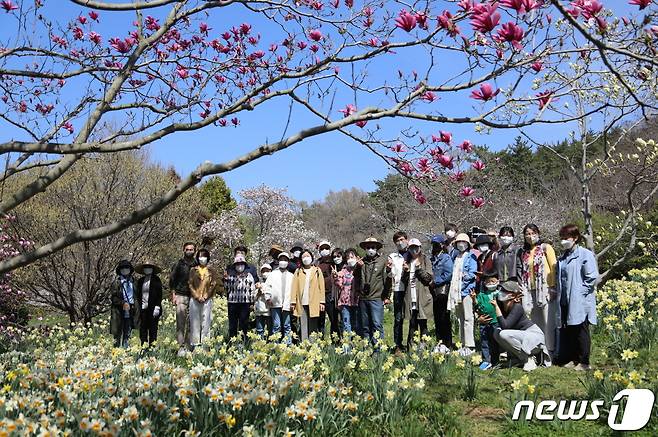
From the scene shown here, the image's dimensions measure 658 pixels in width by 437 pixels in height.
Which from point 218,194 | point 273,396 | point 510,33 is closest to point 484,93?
point 510,33

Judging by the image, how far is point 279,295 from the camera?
8.96 metres

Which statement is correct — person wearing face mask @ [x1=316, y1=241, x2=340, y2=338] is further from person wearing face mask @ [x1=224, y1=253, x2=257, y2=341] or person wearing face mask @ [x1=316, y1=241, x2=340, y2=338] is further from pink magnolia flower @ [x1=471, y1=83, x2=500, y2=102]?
pink magnolia flower @ [x1=471, y1=83, x2=500, y2=102]

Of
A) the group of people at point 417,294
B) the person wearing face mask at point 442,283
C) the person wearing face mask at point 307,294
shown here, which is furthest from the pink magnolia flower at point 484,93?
the person wearing face mask at point 307,294

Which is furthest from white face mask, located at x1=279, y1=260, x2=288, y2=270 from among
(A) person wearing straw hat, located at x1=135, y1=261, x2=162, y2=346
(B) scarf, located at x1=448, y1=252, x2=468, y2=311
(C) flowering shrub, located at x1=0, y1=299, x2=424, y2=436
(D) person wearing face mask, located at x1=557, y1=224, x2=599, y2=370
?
(D) person wearing face mask, located at x1=557, y1=224, x2=599, y2=370

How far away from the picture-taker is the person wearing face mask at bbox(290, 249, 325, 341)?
8.79 meters

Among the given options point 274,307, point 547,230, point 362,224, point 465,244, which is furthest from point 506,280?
point 362,224

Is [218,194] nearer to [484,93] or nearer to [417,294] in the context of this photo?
[417,294]

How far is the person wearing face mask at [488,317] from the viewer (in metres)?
6.83

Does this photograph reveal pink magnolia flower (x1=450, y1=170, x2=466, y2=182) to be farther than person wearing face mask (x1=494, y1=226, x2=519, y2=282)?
No

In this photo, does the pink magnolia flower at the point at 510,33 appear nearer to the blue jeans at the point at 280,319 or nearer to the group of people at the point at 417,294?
the group of people at the point at 417,294

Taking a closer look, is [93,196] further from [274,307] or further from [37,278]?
[274,307]

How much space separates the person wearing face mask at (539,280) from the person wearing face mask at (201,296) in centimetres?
436

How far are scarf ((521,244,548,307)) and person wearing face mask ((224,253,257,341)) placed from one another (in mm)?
3978

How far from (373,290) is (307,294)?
4.02 ft
